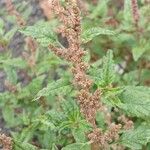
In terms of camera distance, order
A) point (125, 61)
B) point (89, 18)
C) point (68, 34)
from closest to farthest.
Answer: point (68, 34), point (89, 18), point (125, 61)

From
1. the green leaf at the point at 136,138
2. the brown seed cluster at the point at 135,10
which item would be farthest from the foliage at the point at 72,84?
the brown seed cluster at the point at 135,10

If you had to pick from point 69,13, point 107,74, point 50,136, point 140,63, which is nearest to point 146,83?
point 140,63

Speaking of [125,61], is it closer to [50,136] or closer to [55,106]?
[55,106]

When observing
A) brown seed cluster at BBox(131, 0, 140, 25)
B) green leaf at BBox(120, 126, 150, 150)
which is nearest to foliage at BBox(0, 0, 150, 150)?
green leaf at BBox(120, 126, 150, 150)

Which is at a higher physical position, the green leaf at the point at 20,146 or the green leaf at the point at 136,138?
the green leaf at the point at 136,138

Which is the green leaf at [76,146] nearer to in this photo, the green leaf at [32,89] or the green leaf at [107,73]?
the green leaf at [107,73]

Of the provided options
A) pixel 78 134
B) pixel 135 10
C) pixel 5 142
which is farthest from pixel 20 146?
pixel 135 10
